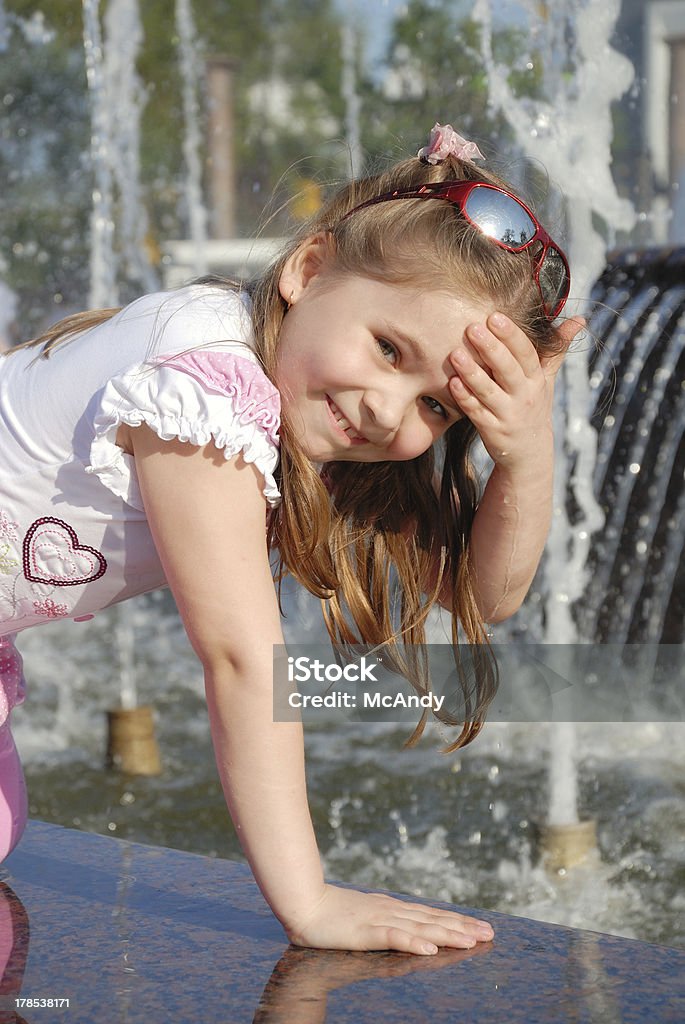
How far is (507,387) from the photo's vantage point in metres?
2.13

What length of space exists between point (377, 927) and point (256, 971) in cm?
18

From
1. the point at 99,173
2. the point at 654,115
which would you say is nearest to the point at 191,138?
the point at 654,115

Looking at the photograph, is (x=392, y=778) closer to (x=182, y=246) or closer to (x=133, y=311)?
(x=133, y=311)

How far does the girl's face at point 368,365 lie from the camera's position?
2.04 metres

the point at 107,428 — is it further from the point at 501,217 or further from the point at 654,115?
the point at 654,115

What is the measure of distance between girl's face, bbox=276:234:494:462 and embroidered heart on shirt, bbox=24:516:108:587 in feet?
1.33

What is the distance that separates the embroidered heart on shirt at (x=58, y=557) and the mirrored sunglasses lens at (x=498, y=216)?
2.61ft

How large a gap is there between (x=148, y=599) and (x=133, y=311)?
19.5ft

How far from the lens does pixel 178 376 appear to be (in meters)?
2.01

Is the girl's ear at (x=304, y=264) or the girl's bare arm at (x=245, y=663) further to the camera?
the girl's ear at (x=304, y=264)

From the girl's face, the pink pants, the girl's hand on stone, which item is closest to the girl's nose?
the girl's face

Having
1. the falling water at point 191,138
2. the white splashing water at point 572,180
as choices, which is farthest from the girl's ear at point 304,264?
the falling water at point 191,138

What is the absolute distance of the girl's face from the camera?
6.68 feet

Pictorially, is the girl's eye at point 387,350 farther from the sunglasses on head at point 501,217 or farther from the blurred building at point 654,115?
the blurred building at point 654,115
